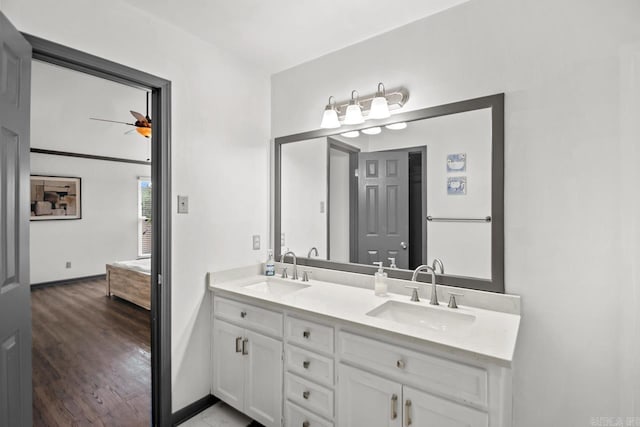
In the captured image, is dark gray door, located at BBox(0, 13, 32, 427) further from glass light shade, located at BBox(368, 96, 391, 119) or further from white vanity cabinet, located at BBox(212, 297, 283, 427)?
glass light shade, located at BBox(368, 96, 391, 119)

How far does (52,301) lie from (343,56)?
513 cm

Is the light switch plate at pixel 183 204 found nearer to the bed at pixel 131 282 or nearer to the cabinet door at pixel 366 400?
the cabinet door at pixel 366 400

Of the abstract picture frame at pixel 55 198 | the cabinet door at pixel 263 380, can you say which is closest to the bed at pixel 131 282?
the abstract picture frame at pixel 55 198

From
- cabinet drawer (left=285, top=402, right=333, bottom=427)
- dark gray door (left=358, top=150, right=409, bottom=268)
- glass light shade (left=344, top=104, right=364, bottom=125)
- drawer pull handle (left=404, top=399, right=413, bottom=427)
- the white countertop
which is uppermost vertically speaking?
glass light shade (left=344, top=104, right=364, bottom=125)

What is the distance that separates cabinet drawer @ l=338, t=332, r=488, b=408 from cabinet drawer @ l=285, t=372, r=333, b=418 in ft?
0.78

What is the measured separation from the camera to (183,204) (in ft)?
6.98

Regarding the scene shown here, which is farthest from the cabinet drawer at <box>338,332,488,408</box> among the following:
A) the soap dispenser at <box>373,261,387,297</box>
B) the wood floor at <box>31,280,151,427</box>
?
the wood floor at <box>31,280,151,427</box>

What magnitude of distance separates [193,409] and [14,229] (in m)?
1.51

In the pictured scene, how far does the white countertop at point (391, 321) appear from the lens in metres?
1.26

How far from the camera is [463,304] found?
1.78 meters

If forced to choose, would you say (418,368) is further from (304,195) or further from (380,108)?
(304,195)

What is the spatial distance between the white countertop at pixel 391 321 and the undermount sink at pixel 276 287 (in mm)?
50

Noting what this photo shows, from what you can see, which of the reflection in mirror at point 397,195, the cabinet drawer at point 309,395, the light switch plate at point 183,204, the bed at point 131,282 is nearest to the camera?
the cabinet drawer at point 309,395

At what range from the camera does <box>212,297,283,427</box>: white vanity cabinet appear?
187 centimetres
